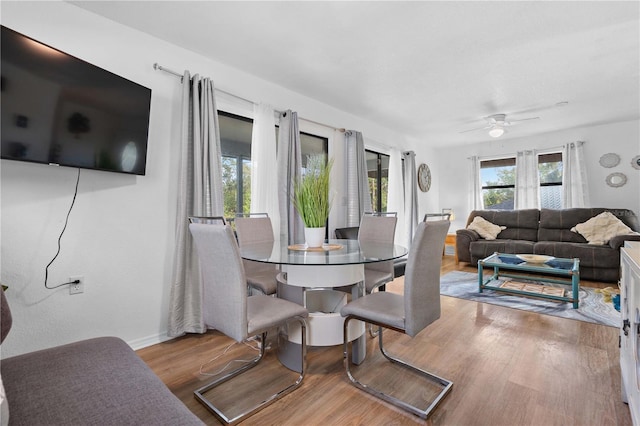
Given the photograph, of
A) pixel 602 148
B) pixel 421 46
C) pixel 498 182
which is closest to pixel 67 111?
pixel 421 46

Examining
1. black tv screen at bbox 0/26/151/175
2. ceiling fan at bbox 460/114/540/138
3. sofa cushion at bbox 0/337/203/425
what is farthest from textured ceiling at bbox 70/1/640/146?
sofa cushion at bbox 0/337/203/425

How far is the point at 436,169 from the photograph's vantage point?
688cm

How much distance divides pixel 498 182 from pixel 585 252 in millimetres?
2371

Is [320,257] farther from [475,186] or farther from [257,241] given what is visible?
[475,186]

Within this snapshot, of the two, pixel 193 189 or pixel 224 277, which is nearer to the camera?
pixel 224 277

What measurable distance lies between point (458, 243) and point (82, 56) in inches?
211

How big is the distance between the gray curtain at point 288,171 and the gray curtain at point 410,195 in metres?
2.86

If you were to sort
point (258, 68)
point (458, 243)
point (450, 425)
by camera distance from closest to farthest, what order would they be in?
point (450, 425), point (258, 68), point (458, 243)

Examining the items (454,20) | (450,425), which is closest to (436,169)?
(454,20)

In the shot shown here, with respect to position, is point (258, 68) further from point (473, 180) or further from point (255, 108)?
point (473, 180)

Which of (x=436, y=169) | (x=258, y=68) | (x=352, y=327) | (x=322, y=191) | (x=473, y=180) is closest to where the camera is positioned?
(x=352, y=327)

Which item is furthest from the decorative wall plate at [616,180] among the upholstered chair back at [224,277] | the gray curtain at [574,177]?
the upholstered chair back at [224,277]

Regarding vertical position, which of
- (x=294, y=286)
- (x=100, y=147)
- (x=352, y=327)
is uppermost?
(x=100, y=147)

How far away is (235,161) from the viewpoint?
313 cm
